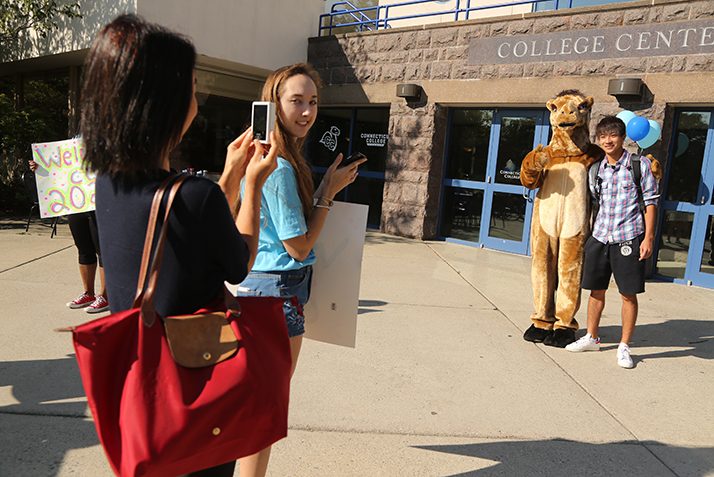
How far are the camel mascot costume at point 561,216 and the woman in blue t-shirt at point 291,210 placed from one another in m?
2.93

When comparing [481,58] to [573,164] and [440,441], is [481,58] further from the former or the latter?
[440,441]

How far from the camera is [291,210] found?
6.26 feet

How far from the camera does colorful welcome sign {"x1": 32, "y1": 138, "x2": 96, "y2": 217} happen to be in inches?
173

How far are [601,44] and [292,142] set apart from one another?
→ 699 cm

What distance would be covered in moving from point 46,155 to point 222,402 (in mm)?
4269

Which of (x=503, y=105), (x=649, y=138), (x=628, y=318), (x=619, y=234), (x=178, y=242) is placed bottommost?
(x=628, y=318)

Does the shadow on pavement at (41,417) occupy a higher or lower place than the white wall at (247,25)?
lower

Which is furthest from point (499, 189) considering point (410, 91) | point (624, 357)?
point (624, 357)

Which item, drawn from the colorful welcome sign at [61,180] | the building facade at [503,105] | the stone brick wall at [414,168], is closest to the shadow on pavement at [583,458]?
the colorful welcome sign at [61,180]

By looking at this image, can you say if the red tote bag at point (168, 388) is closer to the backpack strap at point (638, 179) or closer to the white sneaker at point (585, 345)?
the white sneaker at point (585, 345)

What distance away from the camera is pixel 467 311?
5.33 meters

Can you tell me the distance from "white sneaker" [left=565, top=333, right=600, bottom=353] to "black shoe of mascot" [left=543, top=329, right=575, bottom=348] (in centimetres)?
7

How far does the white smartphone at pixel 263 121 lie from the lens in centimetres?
180

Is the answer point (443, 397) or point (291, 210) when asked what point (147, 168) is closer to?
point (291, 210)
